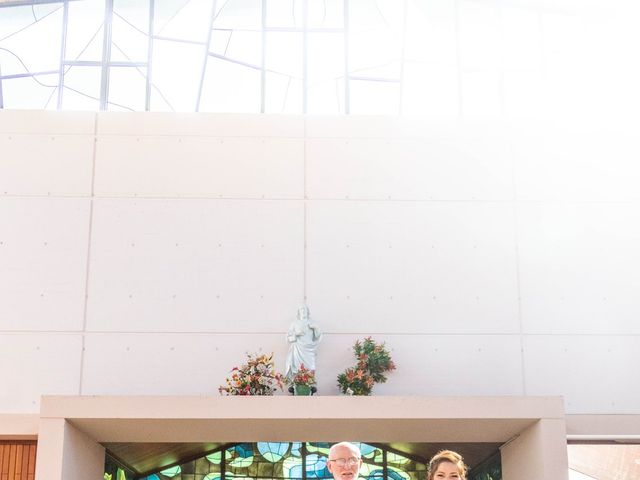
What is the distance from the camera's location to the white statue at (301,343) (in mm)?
12023

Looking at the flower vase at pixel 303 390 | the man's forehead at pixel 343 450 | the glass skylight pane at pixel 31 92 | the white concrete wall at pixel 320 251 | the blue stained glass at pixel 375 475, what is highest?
the glass skylight pane at pixel 31 92

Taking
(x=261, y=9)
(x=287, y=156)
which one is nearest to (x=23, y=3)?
(x=261, y=9)

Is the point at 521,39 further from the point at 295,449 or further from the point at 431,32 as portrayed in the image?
the point at 295,449

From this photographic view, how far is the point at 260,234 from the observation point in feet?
42.0

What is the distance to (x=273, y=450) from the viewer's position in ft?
47.8

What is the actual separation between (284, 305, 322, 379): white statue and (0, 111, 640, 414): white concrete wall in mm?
275

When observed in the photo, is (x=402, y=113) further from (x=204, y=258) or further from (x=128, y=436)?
(x=128, y=436)

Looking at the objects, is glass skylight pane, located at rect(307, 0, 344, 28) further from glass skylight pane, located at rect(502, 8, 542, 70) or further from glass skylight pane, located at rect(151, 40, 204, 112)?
glass skylight pane, located at rect(502, 8, 542, 70)

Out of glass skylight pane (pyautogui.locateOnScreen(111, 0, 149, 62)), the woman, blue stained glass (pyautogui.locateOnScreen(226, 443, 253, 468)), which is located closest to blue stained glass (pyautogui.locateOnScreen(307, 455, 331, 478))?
blue stained glass (pyautogui.locateOnScreen(226, 443, 253, 468))

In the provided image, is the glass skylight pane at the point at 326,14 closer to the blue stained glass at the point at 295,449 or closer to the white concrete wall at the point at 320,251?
the white concrete wall at the point at 320,251

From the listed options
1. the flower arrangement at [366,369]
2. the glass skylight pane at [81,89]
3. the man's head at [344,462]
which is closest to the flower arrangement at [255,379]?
the flower arrangement at [366,369]

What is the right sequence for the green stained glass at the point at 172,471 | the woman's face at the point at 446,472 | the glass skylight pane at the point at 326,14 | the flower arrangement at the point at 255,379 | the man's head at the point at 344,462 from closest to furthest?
the woman's face at the point at 446,472, the man's head at the point at 344,462, the flower arrangement at the point at 255,379, the glass skylight pane at the point at 326,14, the green stained glass at the point at 172,471

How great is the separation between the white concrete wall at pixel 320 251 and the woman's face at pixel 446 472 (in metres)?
7.89

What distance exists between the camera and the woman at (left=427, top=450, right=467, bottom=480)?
440cm
